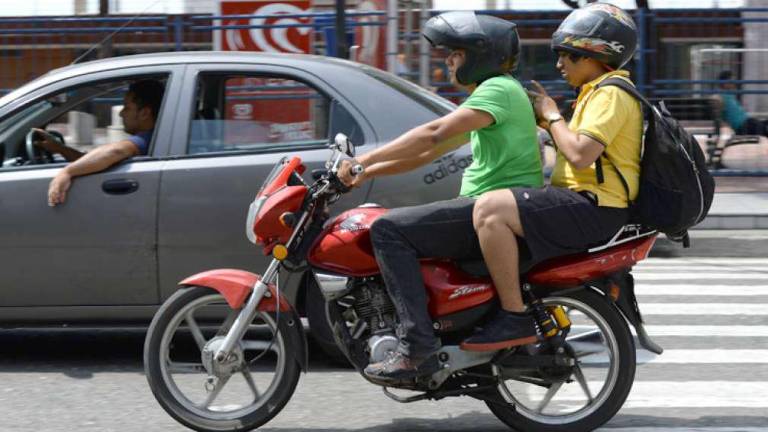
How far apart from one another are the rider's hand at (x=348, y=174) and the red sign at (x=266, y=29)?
8620mm

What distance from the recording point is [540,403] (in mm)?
5164

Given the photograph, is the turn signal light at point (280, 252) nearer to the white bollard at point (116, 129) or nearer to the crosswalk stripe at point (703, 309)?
the white bollard at point (116, 129)

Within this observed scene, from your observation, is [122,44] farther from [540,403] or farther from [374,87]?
[540,403]

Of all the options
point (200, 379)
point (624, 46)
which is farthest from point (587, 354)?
point (200, 379)

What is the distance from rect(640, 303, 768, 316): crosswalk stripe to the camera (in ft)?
26.4

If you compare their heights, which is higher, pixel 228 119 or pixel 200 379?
pixel 228 119

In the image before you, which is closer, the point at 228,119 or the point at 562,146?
the point at 562,146

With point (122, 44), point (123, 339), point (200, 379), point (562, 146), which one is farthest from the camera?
point (122, 44)

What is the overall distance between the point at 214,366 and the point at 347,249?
0.70 metres

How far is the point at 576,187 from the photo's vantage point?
498 centimetres

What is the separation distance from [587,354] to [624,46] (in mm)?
1179

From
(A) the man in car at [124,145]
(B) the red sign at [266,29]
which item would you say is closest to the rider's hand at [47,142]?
(A) the man in car at [124,145]

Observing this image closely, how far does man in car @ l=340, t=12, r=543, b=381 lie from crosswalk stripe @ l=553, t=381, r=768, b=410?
50.3 inches

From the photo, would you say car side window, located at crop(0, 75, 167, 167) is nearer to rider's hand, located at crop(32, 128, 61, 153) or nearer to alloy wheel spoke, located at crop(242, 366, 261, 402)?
rider's hand, located at crop(32, 128, 61, 153)
